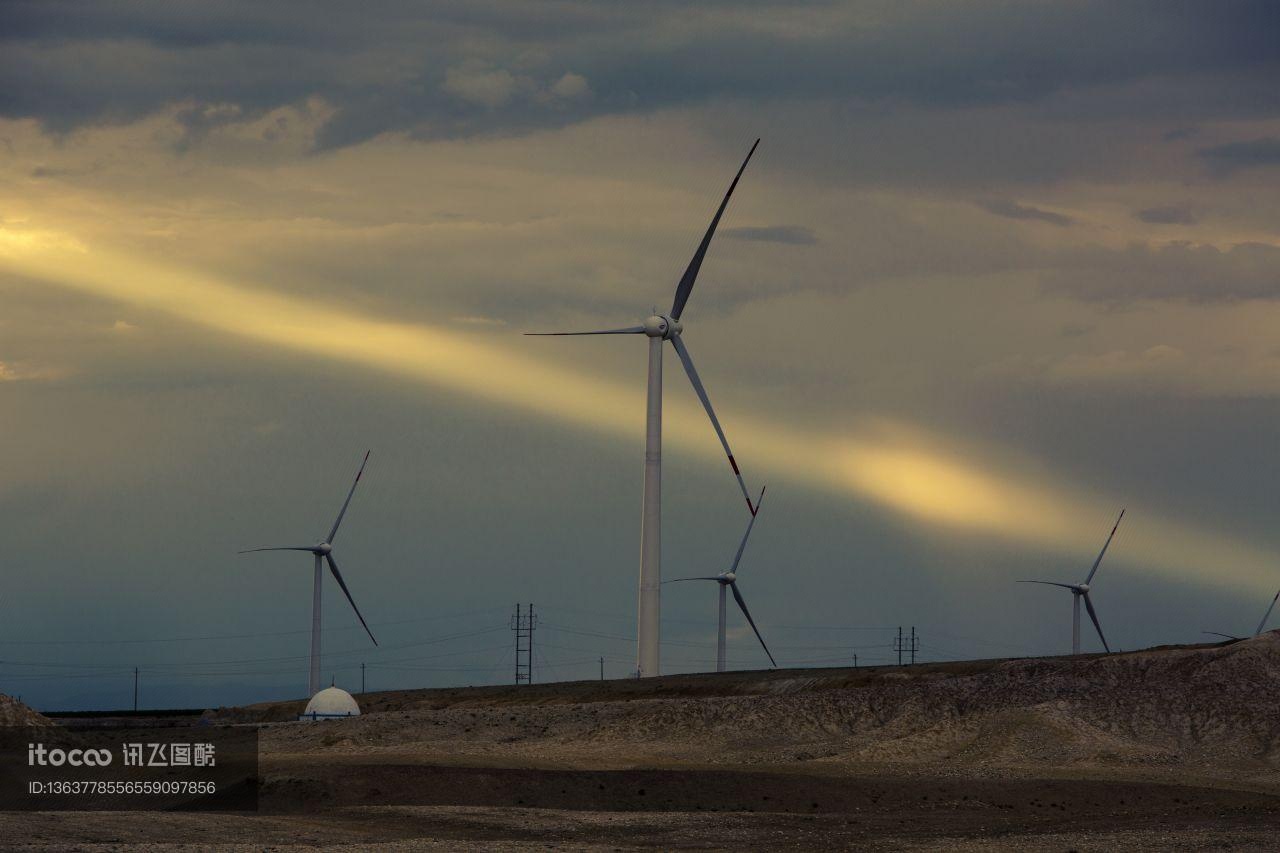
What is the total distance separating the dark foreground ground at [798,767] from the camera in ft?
211

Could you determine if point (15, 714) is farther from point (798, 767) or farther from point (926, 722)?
point (926, 722)

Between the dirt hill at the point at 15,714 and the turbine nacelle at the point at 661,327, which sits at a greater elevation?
the turbine nacelle at the point at 661,327

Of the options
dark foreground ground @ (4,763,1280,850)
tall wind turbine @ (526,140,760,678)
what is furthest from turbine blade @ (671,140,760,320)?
dark foreground ground @ (4,763,1280,850)

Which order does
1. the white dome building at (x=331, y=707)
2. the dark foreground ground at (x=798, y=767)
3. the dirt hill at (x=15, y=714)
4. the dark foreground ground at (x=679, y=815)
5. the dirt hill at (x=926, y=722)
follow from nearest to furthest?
the dark foreground ground at (x=679, y=815) → the dark foreground ground at (x=798, y=767) → the dirt hill at (x=15, y=714) → the dirt hill at (x=926, y=722) → the white dome building at (x=331, y=707)

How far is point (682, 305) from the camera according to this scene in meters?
135

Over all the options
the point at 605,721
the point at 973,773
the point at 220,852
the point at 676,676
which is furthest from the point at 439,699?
the point at 220,852

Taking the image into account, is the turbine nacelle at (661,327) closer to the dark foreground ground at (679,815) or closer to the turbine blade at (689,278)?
the turbine blade at (689,278)

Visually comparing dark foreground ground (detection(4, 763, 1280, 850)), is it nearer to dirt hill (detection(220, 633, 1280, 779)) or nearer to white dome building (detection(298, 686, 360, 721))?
dirt hill (detection(220, 633, 1280, 779))

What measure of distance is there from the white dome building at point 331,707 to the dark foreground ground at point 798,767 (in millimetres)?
10592

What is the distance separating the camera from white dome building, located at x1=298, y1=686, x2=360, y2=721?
129m

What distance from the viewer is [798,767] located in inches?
3738

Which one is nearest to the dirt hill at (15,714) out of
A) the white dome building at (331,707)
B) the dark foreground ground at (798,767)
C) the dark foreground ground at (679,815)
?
the dark foreground ground at (798,767)

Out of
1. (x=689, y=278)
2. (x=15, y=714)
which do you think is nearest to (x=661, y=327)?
(x=689, y=278)

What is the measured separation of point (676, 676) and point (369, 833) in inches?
2851
